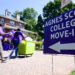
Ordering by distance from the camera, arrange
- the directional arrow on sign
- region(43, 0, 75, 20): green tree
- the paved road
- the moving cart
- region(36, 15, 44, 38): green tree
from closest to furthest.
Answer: the directional arrow on sign → the paved road → the moving cart → region(43, 0, 75, 20): green tree → region(36, 15, 44, 38): green tree

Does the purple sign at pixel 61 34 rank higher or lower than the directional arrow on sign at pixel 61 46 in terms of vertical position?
higher

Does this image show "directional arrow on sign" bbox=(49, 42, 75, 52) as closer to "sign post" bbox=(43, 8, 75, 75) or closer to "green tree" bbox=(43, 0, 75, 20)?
"sign post" bbox=(43, 8, 75, 75)

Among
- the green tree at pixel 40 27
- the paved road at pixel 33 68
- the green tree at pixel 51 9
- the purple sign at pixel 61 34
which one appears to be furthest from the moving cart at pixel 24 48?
the green tree at pixel 40 27

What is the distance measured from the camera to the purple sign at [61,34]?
5.60 feet

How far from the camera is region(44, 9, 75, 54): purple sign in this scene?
171 cm

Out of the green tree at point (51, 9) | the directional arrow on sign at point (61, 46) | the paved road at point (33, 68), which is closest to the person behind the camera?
the directional arrow on sign at point (61, 46)

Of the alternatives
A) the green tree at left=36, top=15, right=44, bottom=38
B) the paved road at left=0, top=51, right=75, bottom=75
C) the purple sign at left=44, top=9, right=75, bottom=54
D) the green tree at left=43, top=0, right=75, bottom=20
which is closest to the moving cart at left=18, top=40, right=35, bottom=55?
the paved road at left=0, top=51, right=75, bottom=75

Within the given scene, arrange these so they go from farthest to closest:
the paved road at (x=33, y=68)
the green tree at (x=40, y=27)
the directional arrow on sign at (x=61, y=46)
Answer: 1. the green tree at (x=40, y=27)
2. the paved road at (x=33, y=68)
3. the directional arrow on sign at (x=61, y=46)

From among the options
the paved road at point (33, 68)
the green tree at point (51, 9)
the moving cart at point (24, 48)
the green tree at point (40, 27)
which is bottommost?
the paved road at point (33, 68)

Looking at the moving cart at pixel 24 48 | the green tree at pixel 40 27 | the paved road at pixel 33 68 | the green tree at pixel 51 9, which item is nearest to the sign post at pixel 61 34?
the paved road at pixel 33 68

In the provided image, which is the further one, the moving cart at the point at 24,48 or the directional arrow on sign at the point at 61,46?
the moving cart at the point at 24,48

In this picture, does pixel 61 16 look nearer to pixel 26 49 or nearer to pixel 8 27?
pixel 26 49

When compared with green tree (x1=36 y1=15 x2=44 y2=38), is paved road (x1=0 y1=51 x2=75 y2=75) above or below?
below

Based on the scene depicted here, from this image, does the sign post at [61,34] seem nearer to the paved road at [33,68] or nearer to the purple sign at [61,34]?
the purple sign at [61,34]
